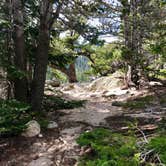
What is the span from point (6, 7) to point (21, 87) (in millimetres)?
2251

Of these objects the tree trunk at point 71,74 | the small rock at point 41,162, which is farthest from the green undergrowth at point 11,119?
the tree trunk at point 71,74

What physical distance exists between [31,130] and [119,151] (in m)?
2.43

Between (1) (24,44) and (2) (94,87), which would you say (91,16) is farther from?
(2) (94,87)

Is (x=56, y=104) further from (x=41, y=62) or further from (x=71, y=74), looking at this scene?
(x=71, y=74)

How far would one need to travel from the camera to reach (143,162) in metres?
4.05

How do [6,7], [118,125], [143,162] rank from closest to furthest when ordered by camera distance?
1. [143,162]
2. [118,125]
3. [6,7]

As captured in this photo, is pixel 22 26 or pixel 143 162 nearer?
pixel 143 162

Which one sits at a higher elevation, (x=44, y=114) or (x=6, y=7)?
(x=6, y=7)

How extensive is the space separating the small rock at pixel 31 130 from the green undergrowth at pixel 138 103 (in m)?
3.85

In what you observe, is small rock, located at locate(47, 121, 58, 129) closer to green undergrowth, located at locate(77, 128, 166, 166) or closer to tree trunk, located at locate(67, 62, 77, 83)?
green undergrowth, located at locate(77, 128, 166, 166)

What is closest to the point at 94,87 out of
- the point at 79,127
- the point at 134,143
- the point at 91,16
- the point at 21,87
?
the point at 91,16

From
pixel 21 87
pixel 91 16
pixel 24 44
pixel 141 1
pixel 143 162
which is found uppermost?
pixel 141 1

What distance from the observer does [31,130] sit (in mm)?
6176

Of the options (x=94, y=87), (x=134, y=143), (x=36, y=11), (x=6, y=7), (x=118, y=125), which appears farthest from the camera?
(x=94, y=87)
